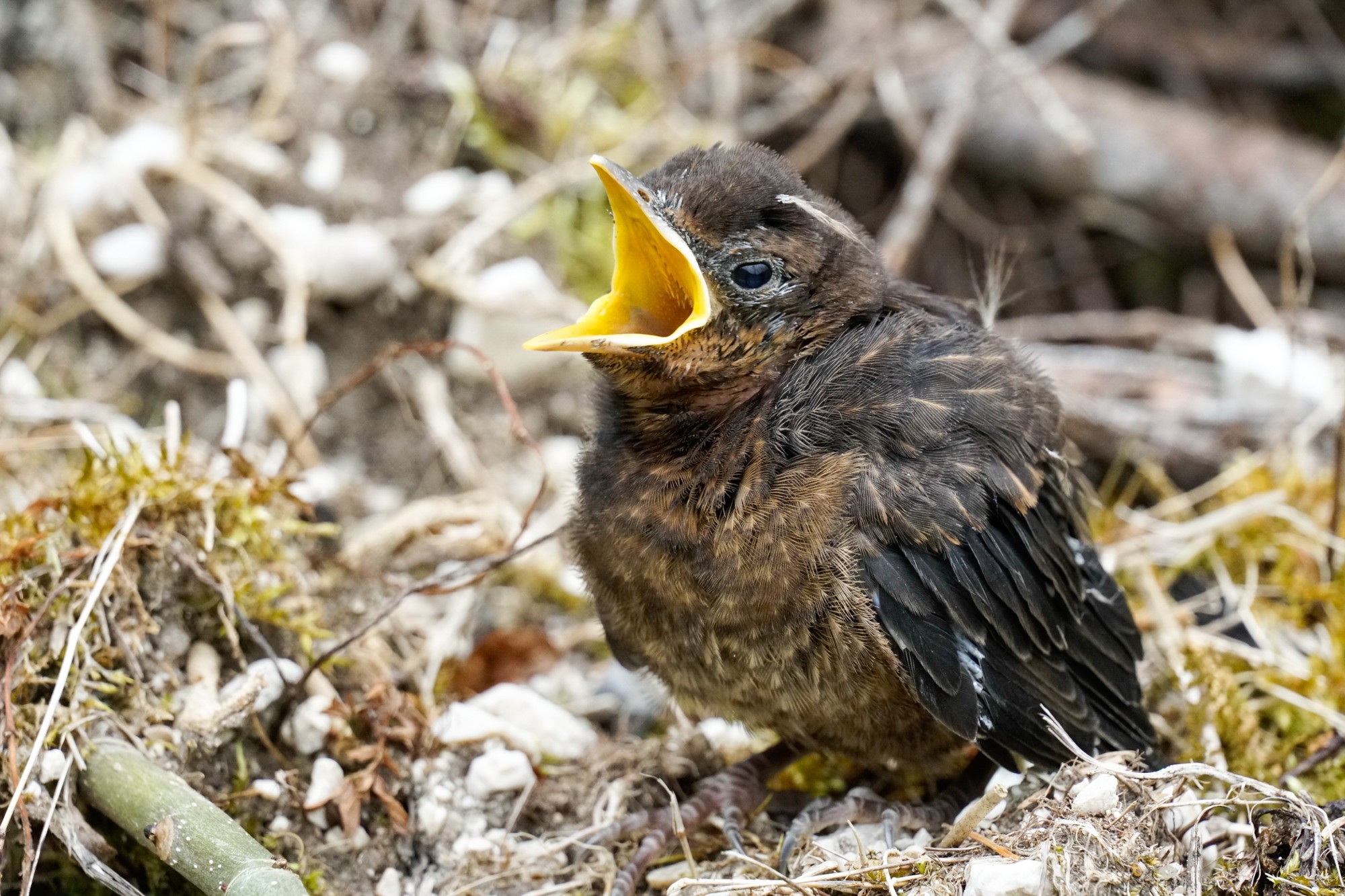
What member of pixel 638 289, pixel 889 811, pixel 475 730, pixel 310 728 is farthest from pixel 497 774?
pixel 638 289

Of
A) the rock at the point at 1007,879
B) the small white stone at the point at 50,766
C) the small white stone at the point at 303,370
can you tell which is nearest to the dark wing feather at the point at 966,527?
the rock at the point at 1007,879

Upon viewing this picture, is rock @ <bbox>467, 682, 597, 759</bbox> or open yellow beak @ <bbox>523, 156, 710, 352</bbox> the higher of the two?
open yellow beak @ <bbox>523, 156, 710, 352</bbox>

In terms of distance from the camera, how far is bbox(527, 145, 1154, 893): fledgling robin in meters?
1.95

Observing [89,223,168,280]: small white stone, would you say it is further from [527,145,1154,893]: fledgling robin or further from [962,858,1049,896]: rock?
[962,858,1049,896]: rock

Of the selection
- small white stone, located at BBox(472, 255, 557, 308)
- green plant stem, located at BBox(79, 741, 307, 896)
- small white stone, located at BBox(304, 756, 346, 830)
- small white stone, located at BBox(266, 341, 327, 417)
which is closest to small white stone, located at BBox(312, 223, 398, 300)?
small white stone, located at BBox(266, 341, 327, 417)

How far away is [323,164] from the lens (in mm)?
3572

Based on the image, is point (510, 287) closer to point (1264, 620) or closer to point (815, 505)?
point (815, 505)

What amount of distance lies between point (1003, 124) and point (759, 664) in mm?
2960

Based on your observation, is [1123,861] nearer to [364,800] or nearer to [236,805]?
[364,800]

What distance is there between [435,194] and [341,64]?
1.97 ft

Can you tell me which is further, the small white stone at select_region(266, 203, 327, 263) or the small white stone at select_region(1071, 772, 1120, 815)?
the small white stone at select_region(266, 203, 327, 263)

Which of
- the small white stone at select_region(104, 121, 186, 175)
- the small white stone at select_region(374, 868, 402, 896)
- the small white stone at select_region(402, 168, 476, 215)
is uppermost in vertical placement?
the small white stone at select_region(104, 121, 186, 175)

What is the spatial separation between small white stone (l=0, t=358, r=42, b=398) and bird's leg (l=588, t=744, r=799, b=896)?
184 cm

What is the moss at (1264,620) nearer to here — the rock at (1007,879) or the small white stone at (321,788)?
the rock at (1007,879)
